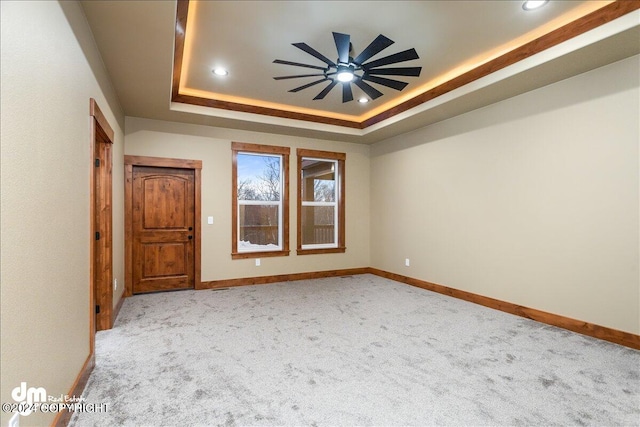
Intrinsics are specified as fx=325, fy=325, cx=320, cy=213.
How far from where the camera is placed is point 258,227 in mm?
5895

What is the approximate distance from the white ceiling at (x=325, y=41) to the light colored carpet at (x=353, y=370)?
106 inches

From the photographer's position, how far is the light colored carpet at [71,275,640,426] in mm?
1994

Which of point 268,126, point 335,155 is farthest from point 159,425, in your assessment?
point 335,155

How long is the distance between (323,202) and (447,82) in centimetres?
318

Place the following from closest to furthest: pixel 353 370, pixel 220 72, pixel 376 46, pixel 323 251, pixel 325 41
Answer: pixel 353 370 → pixel 376 46 → pixel 325 41 → pixel 220 72 → pixel 323 251

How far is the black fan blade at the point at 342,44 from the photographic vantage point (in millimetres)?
2686

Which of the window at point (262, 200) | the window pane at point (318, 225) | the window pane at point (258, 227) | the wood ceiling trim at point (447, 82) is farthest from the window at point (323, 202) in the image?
the wood ceiling trim at point (447, 82)

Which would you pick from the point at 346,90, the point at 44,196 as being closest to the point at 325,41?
the point at 346,90

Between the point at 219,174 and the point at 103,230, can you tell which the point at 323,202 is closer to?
the point at 219,174

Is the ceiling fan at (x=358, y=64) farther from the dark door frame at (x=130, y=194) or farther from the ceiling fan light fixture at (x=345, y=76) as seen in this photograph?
the dark door frame at (x=130, y=194)

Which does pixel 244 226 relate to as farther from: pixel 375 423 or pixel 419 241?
pixel 375 423

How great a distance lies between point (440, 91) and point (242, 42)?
2.57 meters

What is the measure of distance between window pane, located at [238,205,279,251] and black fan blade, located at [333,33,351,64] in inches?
132

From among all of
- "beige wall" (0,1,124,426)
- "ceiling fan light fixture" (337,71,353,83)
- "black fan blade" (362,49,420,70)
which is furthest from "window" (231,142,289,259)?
"beige wall" (0,1,124,426)
